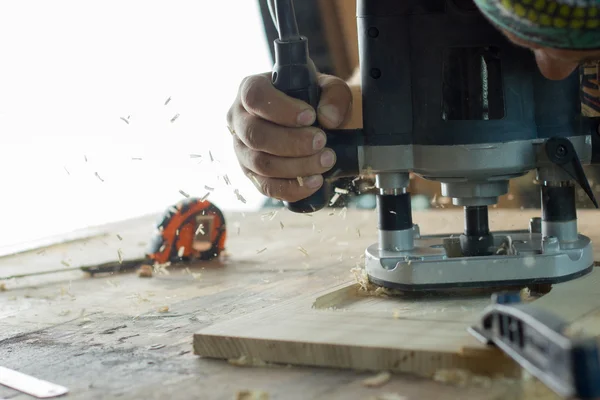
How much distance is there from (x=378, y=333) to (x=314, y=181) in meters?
0.34

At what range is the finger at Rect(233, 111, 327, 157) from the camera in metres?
1.17

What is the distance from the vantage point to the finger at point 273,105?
3.85 ft

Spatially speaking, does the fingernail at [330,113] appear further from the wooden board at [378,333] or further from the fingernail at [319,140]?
the wooden board at [378,333]

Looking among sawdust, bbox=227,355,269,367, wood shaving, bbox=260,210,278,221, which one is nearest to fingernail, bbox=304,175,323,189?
sawdust, bbox=227,355,269,367

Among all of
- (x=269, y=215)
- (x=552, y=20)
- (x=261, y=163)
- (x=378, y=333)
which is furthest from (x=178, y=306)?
(x=269, y=215)

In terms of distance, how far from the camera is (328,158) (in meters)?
1.17

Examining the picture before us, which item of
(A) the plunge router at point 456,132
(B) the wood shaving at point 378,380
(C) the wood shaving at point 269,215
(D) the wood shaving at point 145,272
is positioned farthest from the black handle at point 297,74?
(C) the wood shaving at point 269,215

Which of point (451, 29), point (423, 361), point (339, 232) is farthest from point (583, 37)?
point (339, 232)

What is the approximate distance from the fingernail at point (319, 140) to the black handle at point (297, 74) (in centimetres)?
4

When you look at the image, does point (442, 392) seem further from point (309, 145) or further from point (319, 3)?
point (319, 3)

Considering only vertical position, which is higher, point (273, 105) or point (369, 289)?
point (273, 105)

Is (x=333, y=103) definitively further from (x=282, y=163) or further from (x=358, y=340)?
(x=358, y=340)

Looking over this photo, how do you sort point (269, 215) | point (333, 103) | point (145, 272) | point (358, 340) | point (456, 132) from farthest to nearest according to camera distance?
1. point (269, 215)
2. point (145, 272)
3. point (333, 103)
4. point (456, 132)
5. point (358, 340)

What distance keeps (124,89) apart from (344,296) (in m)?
2.24
